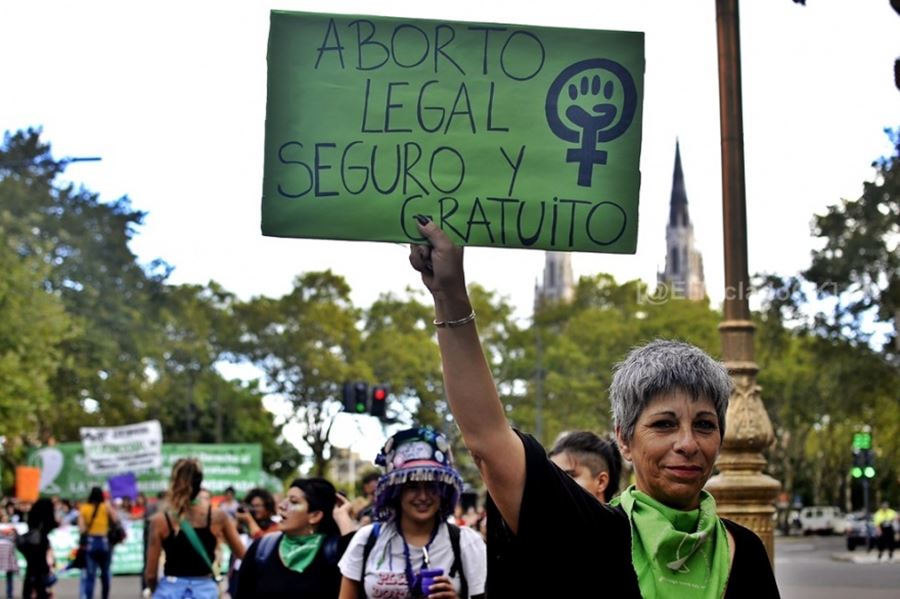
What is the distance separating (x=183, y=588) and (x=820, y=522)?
63.0 m

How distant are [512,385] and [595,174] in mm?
60983

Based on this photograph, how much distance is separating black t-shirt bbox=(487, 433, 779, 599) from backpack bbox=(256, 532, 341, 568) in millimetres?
3950

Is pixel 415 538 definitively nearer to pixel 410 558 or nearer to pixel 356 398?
pixel 410 558

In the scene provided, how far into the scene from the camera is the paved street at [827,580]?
22750 mm

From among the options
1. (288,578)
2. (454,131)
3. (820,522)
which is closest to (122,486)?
(288,578)

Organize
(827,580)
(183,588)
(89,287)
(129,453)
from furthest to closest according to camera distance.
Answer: (89,287) < (129,453) < (827,580) < (183,588)

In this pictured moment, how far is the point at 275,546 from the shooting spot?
701 cm

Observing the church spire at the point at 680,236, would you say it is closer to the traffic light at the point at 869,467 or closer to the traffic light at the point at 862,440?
the traffic light at the point at 869,467

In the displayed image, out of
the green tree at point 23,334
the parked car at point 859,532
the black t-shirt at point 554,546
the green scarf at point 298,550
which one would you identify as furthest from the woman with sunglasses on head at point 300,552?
the parked car at point 859,532

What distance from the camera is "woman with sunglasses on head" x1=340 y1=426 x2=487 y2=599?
229 inches

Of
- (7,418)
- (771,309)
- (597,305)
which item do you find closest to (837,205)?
(771,309)

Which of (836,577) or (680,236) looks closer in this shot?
(836,577)

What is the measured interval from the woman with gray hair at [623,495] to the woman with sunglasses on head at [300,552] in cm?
381

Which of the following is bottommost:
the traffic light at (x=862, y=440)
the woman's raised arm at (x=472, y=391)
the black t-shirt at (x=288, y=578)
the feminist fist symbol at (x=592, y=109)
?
the black t-shirt at (x=288, y=578)
